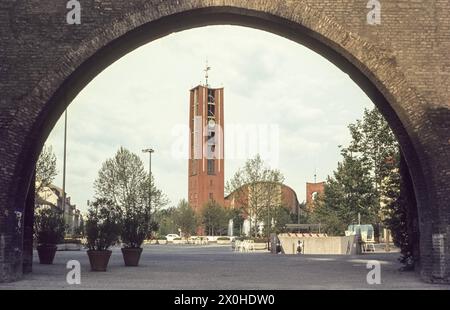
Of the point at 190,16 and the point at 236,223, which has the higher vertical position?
the point at 190,16

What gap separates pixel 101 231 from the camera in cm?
2208

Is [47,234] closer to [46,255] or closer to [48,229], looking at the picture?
[48,229]

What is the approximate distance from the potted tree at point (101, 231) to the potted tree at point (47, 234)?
3.68 m

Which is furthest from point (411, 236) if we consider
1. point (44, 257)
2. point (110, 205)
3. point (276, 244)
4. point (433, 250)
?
point (276, 244)

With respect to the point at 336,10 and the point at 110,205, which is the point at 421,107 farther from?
the point at 110,205

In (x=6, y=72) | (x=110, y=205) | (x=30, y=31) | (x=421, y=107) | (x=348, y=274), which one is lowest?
(x=348, y=274)

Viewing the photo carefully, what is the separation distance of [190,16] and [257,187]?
130 feet

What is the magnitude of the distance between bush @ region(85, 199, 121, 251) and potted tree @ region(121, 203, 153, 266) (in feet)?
3.59

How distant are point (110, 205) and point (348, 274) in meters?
9.62

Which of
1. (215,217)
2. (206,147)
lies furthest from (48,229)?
(206,147)

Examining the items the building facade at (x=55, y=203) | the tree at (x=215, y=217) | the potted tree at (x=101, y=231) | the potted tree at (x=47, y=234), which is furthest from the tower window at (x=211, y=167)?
the potted tree at (x=101, y=231)

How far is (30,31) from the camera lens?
54.1ft

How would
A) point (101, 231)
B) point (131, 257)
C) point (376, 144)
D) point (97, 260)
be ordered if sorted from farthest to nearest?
point (376, 144) < point (131, 257) < point (101, 231) < point (97, 260)

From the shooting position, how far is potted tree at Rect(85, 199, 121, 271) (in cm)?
2127
